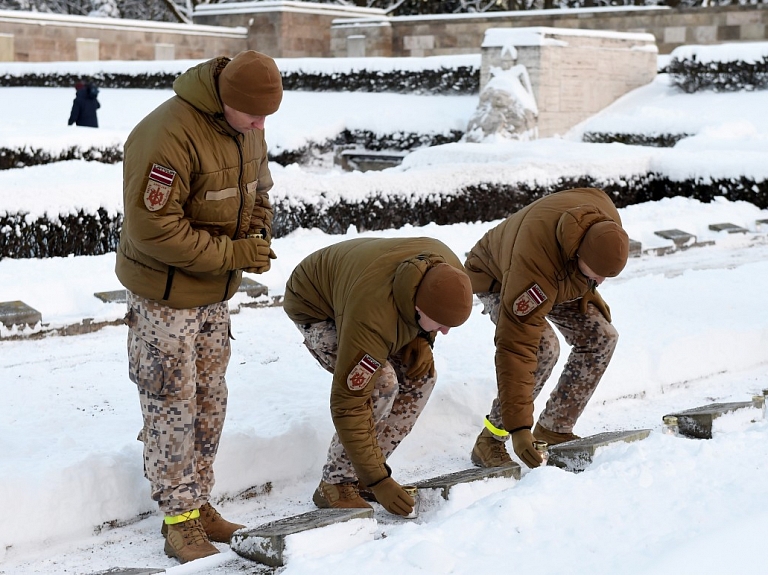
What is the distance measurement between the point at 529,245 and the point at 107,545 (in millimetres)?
1916

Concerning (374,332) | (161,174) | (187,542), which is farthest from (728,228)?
(161,174)

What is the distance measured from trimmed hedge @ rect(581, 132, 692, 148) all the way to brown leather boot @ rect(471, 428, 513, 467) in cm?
1295

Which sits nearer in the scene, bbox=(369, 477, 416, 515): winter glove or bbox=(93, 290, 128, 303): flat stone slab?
bbox=(369, 477, 416, 515): winter glove

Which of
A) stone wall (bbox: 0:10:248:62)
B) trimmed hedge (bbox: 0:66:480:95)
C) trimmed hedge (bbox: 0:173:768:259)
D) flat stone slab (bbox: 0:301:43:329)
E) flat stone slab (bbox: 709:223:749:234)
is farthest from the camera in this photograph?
stone wall (bbox: 0:10:248:62)

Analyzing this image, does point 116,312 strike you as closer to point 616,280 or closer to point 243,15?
point 616,280

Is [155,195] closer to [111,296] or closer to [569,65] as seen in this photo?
[111,296]

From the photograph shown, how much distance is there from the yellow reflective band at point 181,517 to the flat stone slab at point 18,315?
10.1ft

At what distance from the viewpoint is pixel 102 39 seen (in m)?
26.8

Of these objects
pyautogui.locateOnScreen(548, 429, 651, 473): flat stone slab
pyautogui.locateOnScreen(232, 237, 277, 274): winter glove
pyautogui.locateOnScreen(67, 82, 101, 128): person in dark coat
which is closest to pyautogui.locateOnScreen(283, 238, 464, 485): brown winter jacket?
pyautogui.locateOnScreen(232, 237, 277, 274): winter glove

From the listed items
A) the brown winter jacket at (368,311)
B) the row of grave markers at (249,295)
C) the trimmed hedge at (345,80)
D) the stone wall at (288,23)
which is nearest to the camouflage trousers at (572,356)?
the brown winter jacket at (368,311)

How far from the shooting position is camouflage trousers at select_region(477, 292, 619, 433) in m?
4.38

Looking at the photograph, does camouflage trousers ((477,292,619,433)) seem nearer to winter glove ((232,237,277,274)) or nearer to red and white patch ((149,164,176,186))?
winter glove ((232,237,277,274))

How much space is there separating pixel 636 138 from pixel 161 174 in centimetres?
1497

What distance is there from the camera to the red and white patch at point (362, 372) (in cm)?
337
